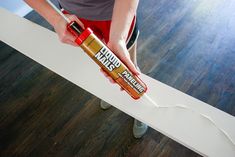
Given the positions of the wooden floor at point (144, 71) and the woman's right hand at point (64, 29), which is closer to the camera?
the woman's right hand at point (64, 29)

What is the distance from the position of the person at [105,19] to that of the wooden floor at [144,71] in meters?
0.55

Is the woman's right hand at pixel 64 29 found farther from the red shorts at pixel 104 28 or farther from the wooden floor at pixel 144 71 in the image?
the wooden floor at pixel 144 71

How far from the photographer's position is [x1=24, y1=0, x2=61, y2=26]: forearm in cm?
70

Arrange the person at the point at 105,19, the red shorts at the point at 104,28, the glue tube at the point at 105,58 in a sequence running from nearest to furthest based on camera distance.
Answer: the glue tube at the point at 105,58 → the person at the point at 105,19 → the red shorts at the point at 104,28

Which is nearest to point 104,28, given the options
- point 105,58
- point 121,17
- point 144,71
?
point 121,17

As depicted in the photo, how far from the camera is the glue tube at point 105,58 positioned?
1.83ft

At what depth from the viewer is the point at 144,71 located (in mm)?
1572

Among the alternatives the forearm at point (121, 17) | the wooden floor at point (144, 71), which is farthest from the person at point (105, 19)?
the wooden floor at point (144, 71)

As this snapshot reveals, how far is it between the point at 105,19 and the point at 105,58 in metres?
0.29

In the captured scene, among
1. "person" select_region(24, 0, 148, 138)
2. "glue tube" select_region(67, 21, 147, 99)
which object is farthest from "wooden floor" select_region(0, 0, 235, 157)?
"glue tube" select_region(67, 21, 147, 99)

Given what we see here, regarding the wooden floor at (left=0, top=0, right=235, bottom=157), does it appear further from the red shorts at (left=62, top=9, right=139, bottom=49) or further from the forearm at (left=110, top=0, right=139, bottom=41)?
the forearm at (left=110, top=0, right=139, bottom=41)

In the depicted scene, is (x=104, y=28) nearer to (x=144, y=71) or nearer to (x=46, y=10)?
(x=46, y=10)

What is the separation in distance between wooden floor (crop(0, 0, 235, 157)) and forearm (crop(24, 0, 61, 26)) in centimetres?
80

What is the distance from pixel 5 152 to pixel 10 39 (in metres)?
0.70
